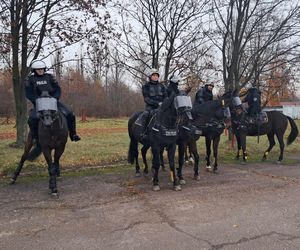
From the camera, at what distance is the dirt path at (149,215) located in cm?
459

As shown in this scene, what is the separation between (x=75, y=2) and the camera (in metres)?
11.2

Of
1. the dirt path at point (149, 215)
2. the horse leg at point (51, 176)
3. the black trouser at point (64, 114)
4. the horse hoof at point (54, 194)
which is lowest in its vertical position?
the dirt path at point (149, 215)

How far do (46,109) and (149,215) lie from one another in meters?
2.93

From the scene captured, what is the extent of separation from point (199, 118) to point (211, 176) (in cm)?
168

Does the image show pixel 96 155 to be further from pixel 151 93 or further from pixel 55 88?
pixel 55 88

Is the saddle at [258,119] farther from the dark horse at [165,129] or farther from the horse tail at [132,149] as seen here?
the dark horse at [165,129]

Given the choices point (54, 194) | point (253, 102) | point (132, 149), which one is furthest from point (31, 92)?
point (253, 102)

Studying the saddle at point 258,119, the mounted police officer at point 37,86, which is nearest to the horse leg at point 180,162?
the mounted police officer at point 37,86

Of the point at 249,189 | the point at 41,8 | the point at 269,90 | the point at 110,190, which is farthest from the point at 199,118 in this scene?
the point at 269,90

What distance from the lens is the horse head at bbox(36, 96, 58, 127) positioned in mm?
6547

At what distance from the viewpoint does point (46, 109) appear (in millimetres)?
6547

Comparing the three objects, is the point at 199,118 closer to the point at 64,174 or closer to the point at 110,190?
the point at 110,190

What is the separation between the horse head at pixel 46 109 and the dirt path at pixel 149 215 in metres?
1.60

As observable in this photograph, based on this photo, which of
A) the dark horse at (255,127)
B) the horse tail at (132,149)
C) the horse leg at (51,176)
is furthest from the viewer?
the dark horse at (255,127)
